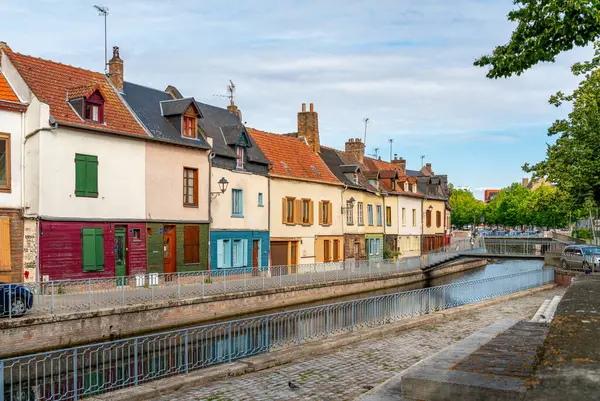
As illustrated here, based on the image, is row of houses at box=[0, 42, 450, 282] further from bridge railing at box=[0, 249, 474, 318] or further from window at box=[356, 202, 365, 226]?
window at box=[356, 202, 365, 226]

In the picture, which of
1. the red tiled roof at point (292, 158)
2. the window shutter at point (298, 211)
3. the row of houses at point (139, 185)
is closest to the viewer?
the row of houses at point (139, 185)

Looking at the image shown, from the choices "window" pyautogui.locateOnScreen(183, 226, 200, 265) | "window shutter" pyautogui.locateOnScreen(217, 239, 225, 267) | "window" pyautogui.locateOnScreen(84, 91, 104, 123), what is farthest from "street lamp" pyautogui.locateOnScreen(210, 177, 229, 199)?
"window" pyautogui.locateOnScreen(84, 91, 104, 123)

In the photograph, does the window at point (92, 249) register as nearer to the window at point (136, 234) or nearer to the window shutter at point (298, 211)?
the window at point (136, 234)

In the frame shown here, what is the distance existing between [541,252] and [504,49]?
1646 inches

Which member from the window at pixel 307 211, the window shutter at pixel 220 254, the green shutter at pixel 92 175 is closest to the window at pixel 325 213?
the window at pixel 307 211

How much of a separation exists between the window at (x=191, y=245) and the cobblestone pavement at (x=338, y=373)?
1516 centimetres

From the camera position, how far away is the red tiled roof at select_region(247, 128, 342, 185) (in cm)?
3700

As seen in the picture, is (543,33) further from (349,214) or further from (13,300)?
(349,214)

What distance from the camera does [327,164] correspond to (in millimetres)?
44000

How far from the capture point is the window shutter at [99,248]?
24156 millimetres

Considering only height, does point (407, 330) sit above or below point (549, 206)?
below

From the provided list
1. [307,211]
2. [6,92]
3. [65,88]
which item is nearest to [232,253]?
[307,211]

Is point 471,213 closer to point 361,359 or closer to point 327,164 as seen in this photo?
point 327,164

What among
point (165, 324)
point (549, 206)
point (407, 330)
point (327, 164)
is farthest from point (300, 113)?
point (407, 330)
